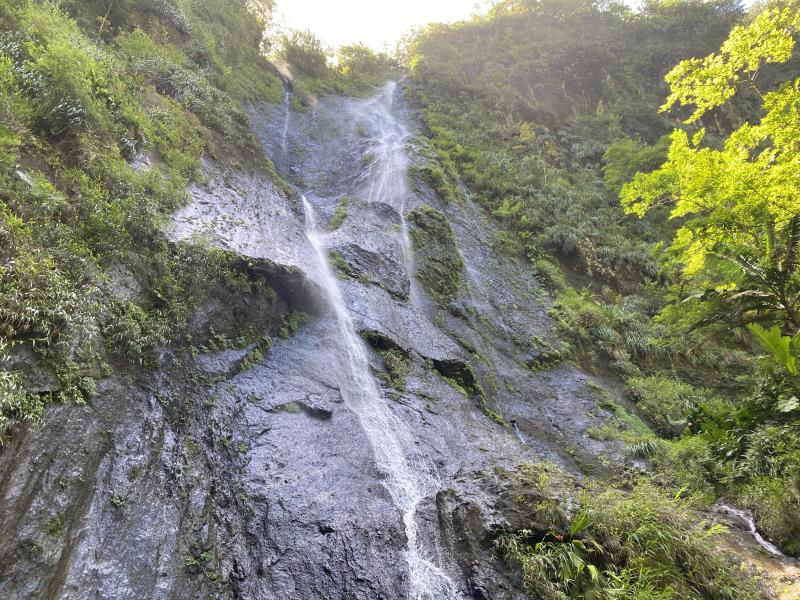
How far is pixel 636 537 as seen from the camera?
5730mm

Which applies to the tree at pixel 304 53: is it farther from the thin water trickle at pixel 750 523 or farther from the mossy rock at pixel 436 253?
the thin water trickle at pixel 750 523

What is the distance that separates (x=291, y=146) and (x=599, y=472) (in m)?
16.3

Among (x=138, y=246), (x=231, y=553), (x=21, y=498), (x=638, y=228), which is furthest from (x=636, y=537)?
(x=638, y=228)

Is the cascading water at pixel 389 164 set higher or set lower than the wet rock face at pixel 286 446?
higher

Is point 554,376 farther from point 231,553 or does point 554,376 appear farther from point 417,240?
point 231,553

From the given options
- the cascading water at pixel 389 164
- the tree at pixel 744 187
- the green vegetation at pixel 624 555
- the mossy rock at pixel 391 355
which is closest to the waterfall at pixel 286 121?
the cascading water at pixel 389 164

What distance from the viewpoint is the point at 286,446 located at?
6.95 m

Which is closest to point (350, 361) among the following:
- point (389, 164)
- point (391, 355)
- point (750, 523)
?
point (391, 355)

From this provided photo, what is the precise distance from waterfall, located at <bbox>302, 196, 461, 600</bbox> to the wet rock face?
0.39ft

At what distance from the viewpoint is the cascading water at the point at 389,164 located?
14.1 metres

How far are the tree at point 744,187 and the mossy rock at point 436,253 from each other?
5190 millimetres

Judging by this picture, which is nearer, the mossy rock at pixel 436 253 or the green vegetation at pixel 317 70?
the mossy rock at pixel 436 253

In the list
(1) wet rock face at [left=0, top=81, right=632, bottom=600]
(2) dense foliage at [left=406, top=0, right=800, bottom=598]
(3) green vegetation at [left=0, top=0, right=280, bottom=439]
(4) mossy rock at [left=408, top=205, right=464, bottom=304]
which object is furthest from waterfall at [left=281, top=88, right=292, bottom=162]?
(3) green vegetation at [left=0, top=0, right=280, bottom=439]

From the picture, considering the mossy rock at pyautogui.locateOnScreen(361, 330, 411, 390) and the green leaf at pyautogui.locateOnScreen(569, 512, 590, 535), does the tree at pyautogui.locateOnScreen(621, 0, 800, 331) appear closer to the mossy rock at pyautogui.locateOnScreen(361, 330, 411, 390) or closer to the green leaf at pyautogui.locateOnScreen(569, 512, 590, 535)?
the mossy rock at pyautogui.locateOnScreen(361, 330, 411, 390)
